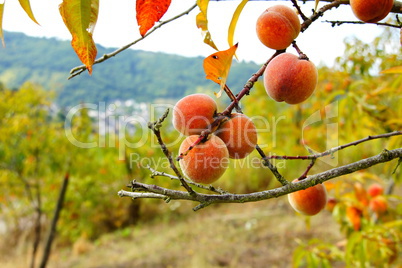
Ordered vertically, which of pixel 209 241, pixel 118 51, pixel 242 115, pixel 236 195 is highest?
pixel 118 51

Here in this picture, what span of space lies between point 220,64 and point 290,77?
196 millimetres

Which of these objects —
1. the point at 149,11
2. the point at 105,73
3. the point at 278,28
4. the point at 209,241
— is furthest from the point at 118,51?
the point at 105,73

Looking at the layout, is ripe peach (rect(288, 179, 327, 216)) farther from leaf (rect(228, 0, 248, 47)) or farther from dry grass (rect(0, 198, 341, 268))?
dry grass (rect(0, 198, 341, 268))

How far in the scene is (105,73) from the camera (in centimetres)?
2231

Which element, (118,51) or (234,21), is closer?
(234,21)

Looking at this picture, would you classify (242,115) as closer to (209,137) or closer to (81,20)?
(209,137)

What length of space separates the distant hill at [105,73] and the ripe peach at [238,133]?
12927mm

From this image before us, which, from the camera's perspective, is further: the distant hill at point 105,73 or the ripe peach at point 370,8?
the distant hill at point 105,73

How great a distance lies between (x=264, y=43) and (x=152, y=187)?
375 mm

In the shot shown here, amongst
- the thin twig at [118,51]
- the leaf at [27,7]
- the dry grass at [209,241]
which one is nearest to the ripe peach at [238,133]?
the thin twig at [118,51]

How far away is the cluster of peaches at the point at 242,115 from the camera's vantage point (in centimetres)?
58

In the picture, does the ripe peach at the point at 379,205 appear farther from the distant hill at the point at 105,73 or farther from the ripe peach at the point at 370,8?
the distant hill at the point at 105,73

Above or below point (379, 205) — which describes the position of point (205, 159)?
above

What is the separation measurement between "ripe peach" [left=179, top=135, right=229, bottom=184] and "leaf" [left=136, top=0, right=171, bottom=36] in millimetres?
215
